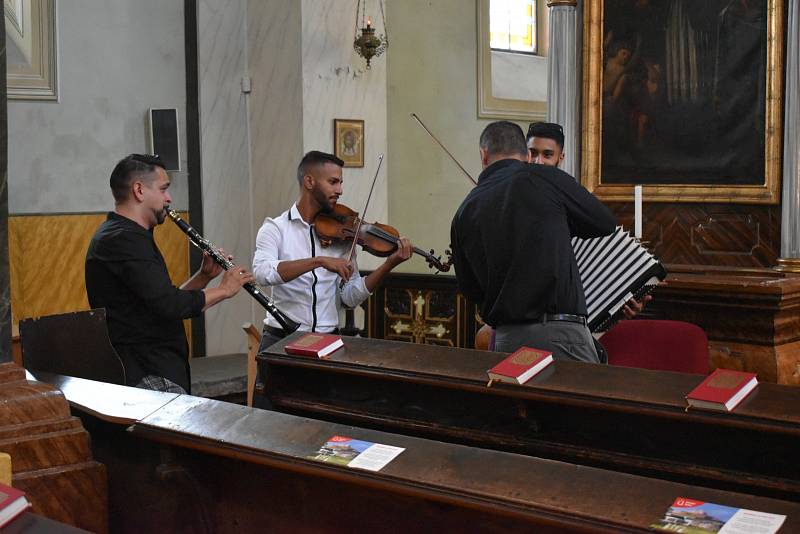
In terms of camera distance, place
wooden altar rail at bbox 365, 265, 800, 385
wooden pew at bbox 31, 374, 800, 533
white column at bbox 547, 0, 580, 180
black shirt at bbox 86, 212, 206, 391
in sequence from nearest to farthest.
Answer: wooden pew at bbox 31, 374, 800, 533 → black shirt at bbox 86, 212, 206, 391 → wooden altar rail at bbox 365, 265, 800, 385 → white column at bbox 547, 0, 580, 180

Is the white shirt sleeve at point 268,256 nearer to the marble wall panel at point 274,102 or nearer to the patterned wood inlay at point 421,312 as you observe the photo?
the patterned wood inlay at point 421,312

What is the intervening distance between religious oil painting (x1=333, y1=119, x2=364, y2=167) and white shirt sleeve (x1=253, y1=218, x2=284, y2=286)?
10.9 ft

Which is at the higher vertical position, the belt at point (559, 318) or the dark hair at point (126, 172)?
the dark hair at point (126, 172)

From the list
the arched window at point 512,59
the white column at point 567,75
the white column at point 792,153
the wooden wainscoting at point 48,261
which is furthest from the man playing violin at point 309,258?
the arched window at point 512,59

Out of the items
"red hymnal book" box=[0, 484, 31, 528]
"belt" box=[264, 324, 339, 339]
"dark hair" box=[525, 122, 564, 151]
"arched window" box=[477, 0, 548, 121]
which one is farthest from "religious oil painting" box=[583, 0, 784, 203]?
"red hymnal book" box=[0, 484, 31, 528]

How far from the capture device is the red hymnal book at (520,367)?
122 inches

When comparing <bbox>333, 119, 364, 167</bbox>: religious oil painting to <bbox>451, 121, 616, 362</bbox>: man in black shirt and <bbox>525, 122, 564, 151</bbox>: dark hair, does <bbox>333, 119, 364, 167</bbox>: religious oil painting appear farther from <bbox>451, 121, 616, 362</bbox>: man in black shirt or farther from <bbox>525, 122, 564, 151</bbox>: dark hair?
<bbox>451, 121, 616, 362</bbox>: man in black shirt

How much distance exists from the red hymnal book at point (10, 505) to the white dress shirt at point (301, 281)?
2583mm

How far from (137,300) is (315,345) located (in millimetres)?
783

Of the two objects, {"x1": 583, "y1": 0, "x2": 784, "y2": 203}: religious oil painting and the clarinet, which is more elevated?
{"x1": 583, "y1": 0, "x2": 784, "y2": 203}: religious oil painting

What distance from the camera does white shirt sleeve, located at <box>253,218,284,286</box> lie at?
15.1 feet

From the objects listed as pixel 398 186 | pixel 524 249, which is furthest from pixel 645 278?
pixel 398 186

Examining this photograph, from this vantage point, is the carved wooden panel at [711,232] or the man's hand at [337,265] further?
the carved wooden panel at [711,232]

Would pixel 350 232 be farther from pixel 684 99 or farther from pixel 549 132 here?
pixel 684 99
